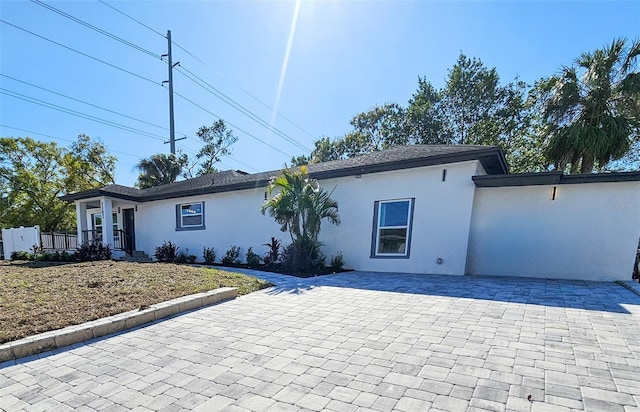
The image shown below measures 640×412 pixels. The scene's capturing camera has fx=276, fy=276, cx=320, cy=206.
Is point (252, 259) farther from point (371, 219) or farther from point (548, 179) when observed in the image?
→ point (548, 179)

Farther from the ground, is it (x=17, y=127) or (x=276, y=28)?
(x=276, y=28)

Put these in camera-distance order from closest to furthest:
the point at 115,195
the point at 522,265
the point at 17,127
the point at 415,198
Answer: the point at 522,265
the point at 415,198
the point at 115,195
the point at 17,127

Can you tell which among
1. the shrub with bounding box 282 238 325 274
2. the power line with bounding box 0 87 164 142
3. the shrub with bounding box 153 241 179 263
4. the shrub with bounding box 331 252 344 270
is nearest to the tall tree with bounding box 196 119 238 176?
the power line with bounding box 0 87 164 142

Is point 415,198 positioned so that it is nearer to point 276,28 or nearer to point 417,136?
point 276,28

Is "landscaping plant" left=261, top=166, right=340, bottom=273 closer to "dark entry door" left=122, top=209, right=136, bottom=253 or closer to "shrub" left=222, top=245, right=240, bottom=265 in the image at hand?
"shrub" left=222, top=245, right=240, bottom=265

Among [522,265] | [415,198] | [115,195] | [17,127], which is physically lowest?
[522,265]

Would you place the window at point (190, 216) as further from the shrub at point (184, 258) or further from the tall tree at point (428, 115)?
the tall tree at point (428, 115)

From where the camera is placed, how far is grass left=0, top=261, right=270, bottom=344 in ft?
11.4

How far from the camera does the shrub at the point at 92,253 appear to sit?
11.2 m

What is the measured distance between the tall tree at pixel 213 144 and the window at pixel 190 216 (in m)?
13.9

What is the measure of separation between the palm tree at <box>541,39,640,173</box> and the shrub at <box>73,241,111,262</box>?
58.0 ft

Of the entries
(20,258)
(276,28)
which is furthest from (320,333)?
(20,258)

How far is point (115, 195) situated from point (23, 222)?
1533 centimetres

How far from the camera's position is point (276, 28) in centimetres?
1047
